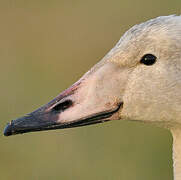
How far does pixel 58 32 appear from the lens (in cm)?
1262

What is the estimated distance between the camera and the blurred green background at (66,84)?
27.8ft

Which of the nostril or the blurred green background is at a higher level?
the blurred green background

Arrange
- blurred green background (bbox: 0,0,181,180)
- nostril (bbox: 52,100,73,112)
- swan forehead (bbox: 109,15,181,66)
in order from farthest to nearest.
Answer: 1. blurred green background (bbox: 0,0,181,180)
2. nostril (bbox: 52,100,73,112)
3. swan forehead (bbox: 109,15,181,66)

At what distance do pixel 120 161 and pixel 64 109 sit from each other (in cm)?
345

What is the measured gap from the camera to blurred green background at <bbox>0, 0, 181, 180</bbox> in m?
8.47

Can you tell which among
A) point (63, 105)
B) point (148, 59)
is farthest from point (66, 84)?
point (148, 59)

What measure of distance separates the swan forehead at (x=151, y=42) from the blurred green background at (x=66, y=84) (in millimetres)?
3228

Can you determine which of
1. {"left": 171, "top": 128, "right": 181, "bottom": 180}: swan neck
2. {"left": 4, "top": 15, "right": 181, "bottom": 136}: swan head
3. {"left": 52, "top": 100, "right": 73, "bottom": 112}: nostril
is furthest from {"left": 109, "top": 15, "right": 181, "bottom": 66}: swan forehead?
{"left": 171, "top": 128, "right": 181, "bottom": 180}: swan neck

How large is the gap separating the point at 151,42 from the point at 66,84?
5.66m

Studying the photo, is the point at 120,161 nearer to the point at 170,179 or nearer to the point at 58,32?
the point at 170,179

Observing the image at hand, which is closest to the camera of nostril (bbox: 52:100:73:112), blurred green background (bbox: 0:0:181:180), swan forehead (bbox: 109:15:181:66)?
swan forehead (bbox: 109:15:181:66)

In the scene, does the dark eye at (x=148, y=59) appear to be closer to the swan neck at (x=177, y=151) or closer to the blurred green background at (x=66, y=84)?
the swan neck at (x=177, y=151)

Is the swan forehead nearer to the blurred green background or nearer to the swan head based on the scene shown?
the swan head

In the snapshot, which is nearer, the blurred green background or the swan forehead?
the swan forehead
